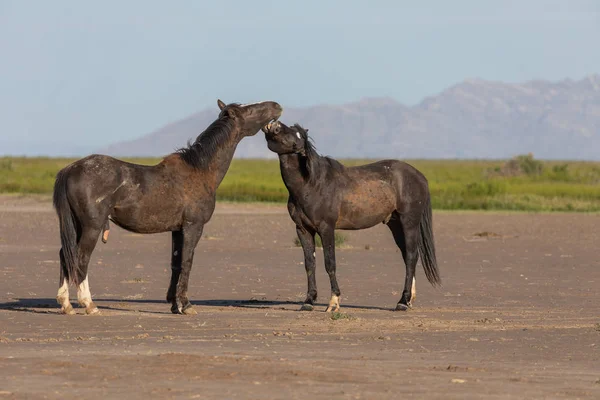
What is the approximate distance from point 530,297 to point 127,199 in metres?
6.15

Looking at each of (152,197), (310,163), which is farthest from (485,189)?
(152,197)

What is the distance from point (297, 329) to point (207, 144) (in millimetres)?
2809

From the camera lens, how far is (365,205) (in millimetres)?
15000

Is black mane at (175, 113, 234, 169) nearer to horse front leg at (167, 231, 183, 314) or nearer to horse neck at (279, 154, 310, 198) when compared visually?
horse neck at (279, 154, 310, 198)

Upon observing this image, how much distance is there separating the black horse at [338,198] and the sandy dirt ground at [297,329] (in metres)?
0.71

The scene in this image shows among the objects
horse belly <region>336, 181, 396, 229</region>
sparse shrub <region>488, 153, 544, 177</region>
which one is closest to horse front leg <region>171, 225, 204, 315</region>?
horse belly <region>336, 181, 396, 229</region>

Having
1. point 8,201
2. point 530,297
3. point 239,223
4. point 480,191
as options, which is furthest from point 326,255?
point 480,191

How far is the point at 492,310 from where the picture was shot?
15.0m

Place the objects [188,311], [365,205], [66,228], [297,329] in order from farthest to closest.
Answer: [365,205]
[188,311]
[66,228]
[297,329]

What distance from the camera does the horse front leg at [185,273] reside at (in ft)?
46.0

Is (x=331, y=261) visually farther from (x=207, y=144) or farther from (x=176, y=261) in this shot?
(x=207, y=144)

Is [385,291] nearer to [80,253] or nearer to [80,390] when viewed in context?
[80,253]

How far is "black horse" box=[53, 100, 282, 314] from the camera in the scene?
532 inches

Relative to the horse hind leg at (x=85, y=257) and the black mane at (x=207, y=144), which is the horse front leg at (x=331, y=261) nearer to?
the black mane at (x=207, y=144)
